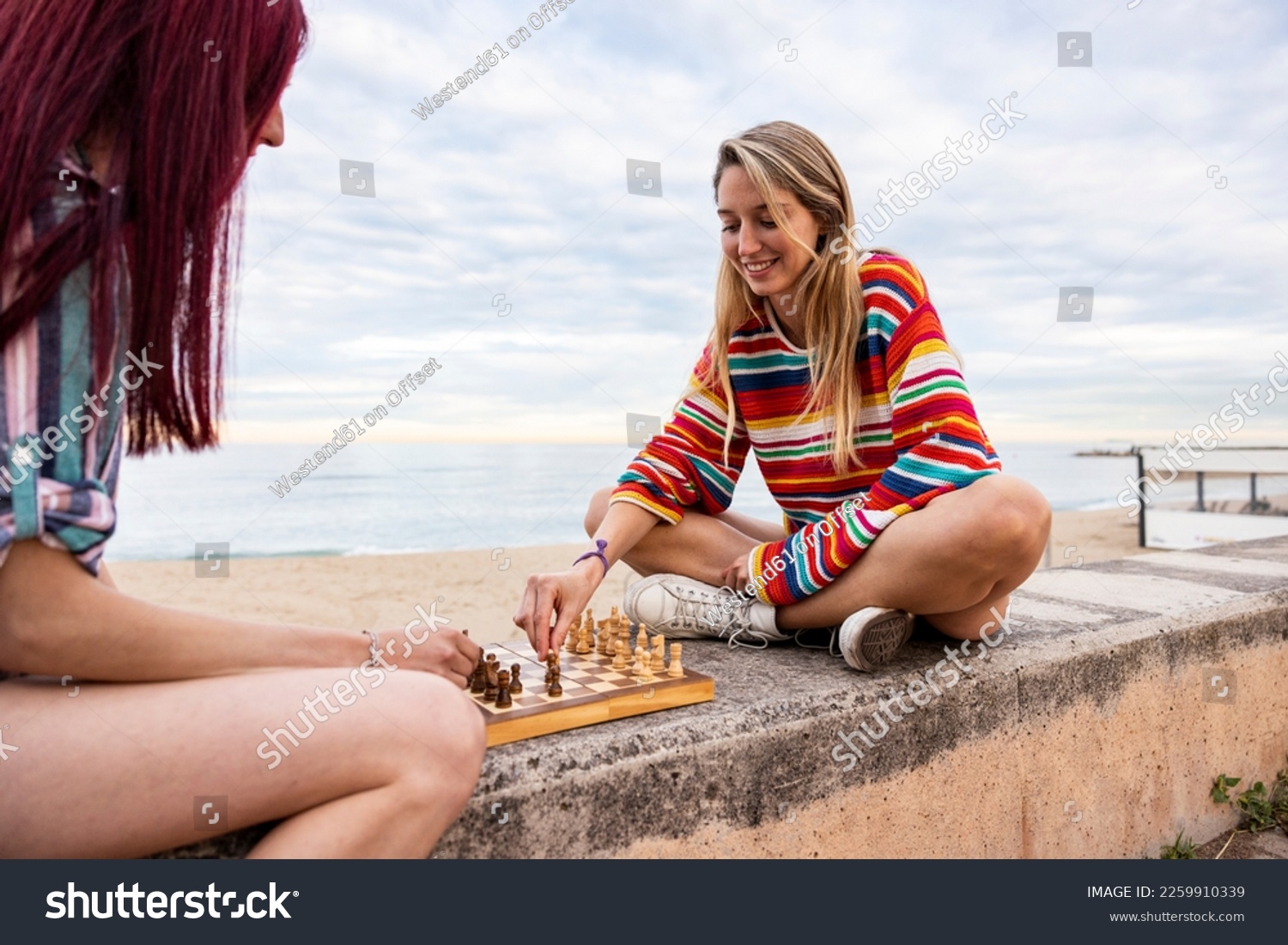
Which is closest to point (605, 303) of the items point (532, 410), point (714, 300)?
point (532, 410)

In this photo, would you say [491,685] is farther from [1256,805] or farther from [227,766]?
[1256,805]

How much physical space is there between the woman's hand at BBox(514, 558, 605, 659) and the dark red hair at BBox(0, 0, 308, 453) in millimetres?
797

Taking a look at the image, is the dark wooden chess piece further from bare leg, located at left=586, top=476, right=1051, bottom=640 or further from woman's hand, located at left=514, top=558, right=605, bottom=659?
bare leg, located at left=586, top=476, right=1051, bottom=640

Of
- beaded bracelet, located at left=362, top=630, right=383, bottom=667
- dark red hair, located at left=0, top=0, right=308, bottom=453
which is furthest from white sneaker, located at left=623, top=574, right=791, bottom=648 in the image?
dark red hair, located at left=0, top=0, right=308, bottom=453

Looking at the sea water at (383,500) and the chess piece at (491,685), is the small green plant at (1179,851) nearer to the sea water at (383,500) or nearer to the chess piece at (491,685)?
the chess piece at (491,685)

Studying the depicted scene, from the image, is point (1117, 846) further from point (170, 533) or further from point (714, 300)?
point (170, 533)

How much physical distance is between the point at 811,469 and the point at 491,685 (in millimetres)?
1073

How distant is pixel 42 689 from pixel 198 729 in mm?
209

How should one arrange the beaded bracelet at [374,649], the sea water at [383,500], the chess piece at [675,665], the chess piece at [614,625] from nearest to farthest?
the beaded bracelet at [374,649] < the chess piece at [675,665] < the chess piece at [614,625] < the sea water at [383,500]

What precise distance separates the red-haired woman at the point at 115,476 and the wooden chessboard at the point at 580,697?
36 centimetres

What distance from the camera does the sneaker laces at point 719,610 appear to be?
2211mm

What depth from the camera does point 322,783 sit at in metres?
1.02

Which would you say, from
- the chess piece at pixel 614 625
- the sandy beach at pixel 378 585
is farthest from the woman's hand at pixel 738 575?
the sandy beach at pixel 378 585

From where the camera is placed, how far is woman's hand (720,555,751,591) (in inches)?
87.0
